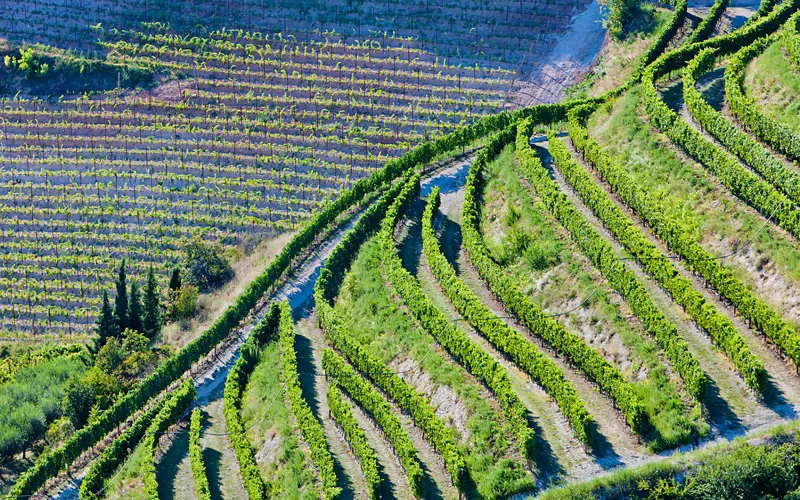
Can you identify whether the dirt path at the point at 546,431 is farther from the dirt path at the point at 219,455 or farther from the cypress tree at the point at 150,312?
the cypress tree at the point at 150,312

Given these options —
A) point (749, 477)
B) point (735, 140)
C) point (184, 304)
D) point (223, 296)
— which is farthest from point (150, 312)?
point (749, 477)

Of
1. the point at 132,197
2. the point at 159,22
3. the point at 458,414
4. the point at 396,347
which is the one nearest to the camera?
the point at 458,414

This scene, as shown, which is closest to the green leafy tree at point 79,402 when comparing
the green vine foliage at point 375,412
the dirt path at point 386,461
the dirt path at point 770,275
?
the green vine foliage at point 375,412

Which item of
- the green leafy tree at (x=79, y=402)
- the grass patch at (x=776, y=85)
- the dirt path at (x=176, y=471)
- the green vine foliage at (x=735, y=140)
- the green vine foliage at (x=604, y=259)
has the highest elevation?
the grass patch at (x=776, y=85)

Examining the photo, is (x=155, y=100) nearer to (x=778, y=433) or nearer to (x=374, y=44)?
(x=374, y=44)

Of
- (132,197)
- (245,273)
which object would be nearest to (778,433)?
(245,273)

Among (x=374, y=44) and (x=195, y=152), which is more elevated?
(x=374, y=44)

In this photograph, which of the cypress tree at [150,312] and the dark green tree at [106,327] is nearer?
the dark green tree at [106,327]
